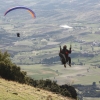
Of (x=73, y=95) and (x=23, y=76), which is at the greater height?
(x=23, y=76)

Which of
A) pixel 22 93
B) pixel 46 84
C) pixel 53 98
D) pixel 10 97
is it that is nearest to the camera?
pixel 10 97

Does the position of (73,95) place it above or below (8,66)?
below

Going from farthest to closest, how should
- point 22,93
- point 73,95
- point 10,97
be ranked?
1. point 73,95
2. point 22,93
3. point 10,97

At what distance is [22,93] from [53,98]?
365 cm

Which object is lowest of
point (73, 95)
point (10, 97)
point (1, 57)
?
point (73, 95)

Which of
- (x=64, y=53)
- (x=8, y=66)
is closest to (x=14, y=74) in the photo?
(x=8, y=66)

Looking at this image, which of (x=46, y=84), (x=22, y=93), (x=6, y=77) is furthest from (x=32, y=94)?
(x=46, y=84)

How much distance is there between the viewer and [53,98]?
2759cm

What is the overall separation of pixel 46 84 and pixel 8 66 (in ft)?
31.4

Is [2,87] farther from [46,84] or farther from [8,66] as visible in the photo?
[46,84]

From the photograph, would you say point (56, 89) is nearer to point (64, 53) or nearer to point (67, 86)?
point (67, 86)

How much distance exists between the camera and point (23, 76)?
3681 centimetres

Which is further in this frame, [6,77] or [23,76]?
[23,76]

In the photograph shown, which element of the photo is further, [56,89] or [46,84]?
[46,84]
